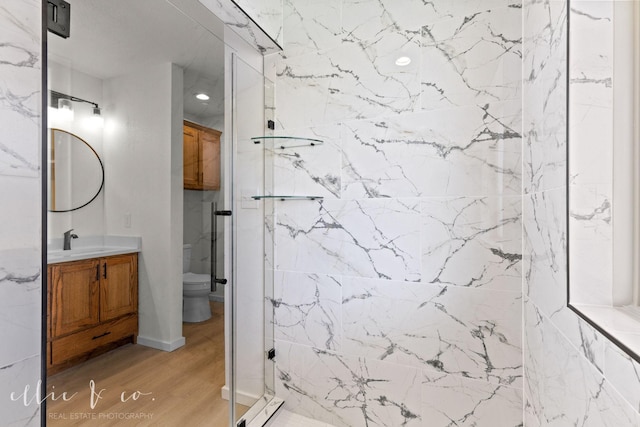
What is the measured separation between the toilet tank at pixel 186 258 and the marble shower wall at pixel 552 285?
137 centimetres

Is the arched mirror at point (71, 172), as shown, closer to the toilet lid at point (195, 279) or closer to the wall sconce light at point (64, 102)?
the wall sconce light at point (64, 102)

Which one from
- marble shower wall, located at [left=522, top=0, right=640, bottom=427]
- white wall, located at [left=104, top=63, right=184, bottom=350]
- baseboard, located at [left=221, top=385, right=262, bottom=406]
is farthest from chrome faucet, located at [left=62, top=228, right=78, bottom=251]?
marble shower wall, located at [left=522, top=0, right=640, bottom=427]

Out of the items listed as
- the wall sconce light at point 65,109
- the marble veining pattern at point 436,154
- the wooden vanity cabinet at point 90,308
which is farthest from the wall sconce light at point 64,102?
the marble veining pattern at point 436,154

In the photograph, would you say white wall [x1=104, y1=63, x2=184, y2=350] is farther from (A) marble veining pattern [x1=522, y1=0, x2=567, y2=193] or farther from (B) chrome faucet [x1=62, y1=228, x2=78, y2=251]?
(A) marble veining pattern [x1=522, y1=0, x2=567, y2=193]

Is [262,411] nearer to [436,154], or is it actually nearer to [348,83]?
[436,154]

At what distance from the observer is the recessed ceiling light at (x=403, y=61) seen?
152 centimetres

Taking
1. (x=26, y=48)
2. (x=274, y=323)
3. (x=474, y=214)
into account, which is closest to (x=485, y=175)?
(x=474, y=214)

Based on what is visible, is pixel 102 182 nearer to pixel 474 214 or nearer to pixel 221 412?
pixel 221 412

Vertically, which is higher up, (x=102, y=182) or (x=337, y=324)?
(x=102, y=182)

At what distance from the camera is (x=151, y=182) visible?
3.72 ft

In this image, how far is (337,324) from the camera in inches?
66.2

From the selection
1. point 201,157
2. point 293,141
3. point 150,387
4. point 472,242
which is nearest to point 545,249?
point 472,242

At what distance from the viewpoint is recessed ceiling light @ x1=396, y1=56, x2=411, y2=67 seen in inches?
60.0

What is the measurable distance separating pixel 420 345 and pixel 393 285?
32 cm
